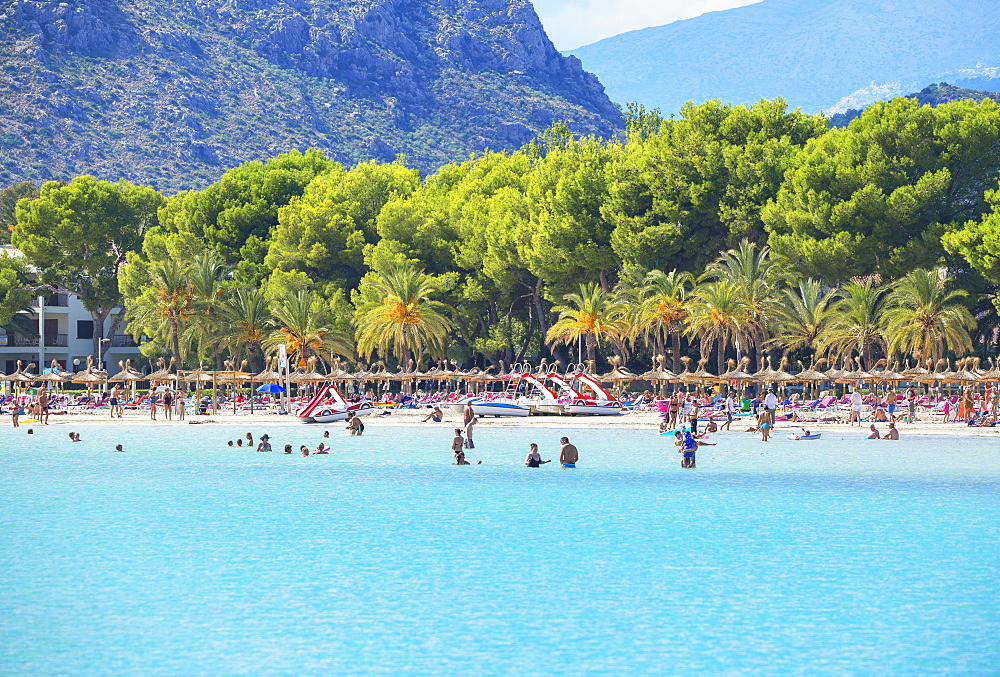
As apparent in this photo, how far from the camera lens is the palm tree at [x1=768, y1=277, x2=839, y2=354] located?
5381 centimetres

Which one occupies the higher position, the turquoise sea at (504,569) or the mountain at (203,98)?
the mountain at (203,98)

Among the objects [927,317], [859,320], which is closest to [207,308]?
[859,320]

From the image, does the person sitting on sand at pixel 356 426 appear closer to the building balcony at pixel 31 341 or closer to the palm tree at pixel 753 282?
the palm tree at pixel 753 282

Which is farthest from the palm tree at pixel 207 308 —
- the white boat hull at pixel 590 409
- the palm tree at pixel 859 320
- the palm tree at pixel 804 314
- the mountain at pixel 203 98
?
the mountain at pixel 203 98

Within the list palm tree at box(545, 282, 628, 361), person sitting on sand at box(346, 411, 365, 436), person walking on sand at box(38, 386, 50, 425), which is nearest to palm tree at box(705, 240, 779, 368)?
palm tree at box(545, 282, 628, 361)

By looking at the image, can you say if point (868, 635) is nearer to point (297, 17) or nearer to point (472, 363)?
point (472, 363)

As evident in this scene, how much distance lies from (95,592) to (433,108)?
183584 millimetres

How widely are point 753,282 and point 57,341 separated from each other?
5497 centimetres

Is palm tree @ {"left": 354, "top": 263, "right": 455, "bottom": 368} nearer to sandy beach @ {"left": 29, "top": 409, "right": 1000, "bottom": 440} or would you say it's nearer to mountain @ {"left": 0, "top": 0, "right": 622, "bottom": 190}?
sandy beach @ {"left": 29, "top": 409, "right": 1000, "bottom": 440}

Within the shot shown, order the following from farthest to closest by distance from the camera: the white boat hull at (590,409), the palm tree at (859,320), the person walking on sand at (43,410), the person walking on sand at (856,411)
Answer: the palm tree at (859,320) < the person walking on sand at (43,410) < the white boat hull at (590,409) < the person walking on sand at (856,411)

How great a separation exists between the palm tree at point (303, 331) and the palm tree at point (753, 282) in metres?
19.7

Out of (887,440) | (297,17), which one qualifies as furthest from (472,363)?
(297,17)

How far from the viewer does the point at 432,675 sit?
512 inches

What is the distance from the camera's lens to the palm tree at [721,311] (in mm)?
52625
